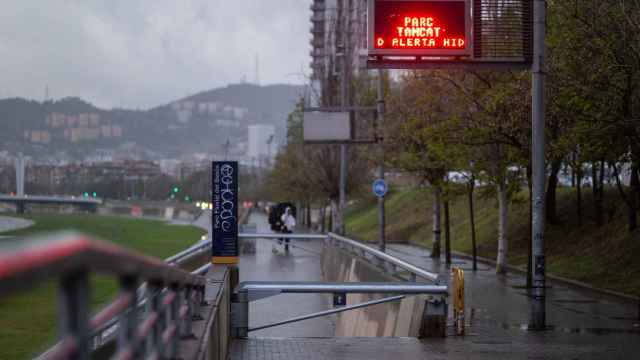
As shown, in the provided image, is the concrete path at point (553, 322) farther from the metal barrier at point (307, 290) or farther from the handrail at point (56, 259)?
the handrail at point (56, 259)

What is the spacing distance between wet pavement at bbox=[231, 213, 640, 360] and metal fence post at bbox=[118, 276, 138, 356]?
9.69 metres

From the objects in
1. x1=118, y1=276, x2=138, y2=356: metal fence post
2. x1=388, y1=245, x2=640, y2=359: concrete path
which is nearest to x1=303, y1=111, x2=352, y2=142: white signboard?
x1=388, y1=245, x2=640, y2=359: concrete path

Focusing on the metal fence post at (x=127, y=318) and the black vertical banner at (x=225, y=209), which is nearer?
the metal fence post at (x=127, y=318)

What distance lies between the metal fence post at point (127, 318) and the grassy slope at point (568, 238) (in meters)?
23.2

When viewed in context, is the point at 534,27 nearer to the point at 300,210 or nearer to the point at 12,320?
the point at 12,320

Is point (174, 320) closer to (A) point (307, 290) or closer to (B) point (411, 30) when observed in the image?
(A) point (307, 290)

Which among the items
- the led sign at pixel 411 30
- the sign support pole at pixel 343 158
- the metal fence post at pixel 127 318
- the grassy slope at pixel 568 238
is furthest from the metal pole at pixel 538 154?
the sign support pole at pixel 343 158

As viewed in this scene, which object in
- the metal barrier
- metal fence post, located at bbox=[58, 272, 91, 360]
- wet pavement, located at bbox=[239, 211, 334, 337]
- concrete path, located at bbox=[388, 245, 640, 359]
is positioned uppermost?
metal fence post, located at bbox=[58, 272, 91, 360]

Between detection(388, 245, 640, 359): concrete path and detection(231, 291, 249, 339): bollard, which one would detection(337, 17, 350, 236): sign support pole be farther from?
detection(231, 291, 249, 339): bollard

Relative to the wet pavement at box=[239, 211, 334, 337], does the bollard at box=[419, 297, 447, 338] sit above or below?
above

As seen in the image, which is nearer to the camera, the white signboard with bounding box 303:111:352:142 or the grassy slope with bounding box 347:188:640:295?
the grassy slope with bounding box 347:188:640:295

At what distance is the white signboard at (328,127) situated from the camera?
41.4 m

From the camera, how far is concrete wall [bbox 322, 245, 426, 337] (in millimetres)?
16562

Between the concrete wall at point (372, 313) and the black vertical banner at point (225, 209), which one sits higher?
the black vertical banner at point (225, 209)
